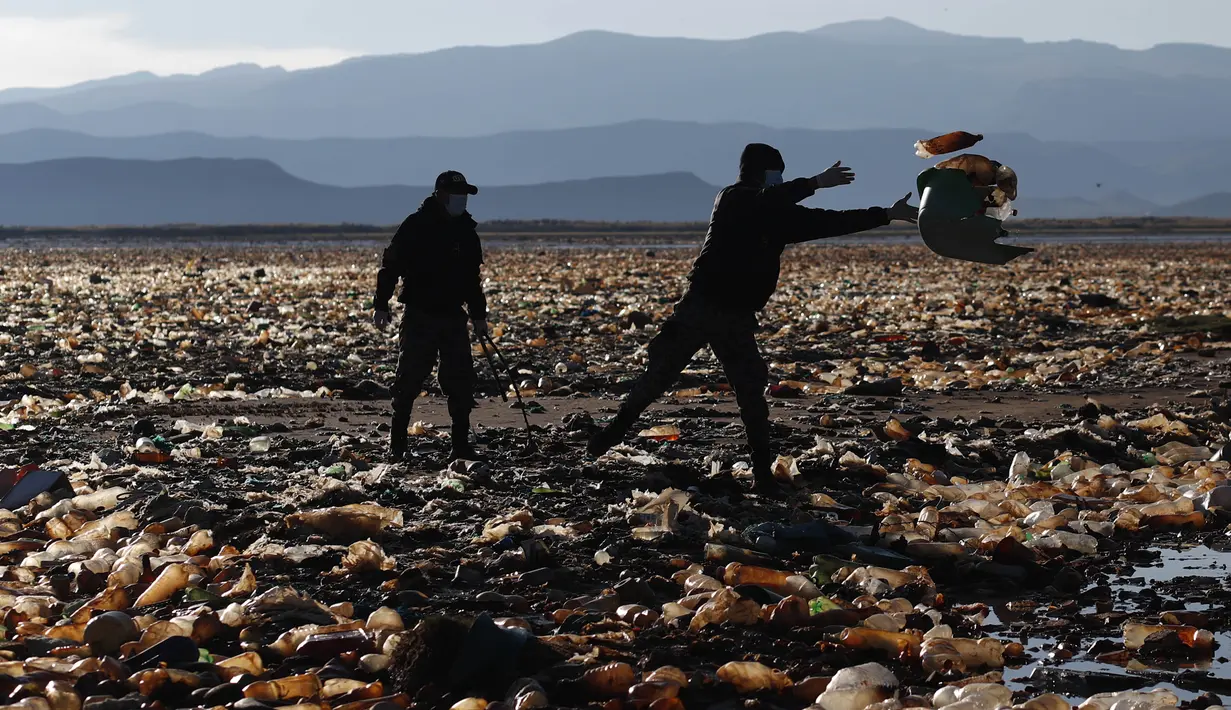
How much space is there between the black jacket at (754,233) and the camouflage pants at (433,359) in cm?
169

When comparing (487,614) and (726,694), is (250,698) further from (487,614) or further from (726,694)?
(726,694)

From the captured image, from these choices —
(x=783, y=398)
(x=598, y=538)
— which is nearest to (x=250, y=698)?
(x=598, y=538)

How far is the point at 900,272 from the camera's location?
3053cm

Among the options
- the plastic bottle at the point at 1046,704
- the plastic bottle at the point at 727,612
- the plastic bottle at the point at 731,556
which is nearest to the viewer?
the plastic bottle at the point at 1046,704

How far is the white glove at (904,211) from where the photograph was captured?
6491mm

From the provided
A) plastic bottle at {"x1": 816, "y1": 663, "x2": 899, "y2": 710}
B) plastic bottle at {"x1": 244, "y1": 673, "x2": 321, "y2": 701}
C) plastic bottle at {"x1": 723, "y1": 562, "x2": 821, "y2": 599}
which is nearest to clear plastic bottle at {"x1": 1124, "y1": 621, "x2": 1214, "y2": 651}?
plastic bottle at {"x1": 816, "y1": 663, "x2": 899, "y2": 710}

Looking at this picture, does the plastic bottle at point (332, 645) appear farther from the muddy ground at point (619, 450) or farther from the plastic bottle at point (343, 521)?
the plastic bottle at point (343, 521)

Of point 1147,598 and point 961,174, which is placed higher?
point 961,174

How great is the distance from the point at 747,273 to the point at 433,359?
2168 millimetres

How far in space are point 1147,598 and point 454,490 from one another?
3438 millimetres

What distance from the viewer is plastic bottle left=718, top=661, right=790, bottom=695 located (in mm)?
4359

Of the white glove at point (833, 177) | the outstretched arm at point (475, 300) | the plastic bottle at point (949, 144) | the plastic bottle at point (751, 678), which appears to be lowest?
the plastic bottle at point (751, 678)

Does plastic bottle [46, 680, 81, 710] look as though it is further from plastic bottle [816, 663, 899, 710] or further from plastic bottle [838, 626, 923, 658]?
plastic bottle [838, 626, 923, 658]

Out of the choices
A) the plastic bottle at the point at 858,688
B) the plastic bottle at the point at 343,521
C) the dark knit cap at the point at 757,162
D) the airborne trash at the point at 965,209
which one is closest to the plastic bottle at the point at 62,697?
the plastic bottle at the point at 343,521
